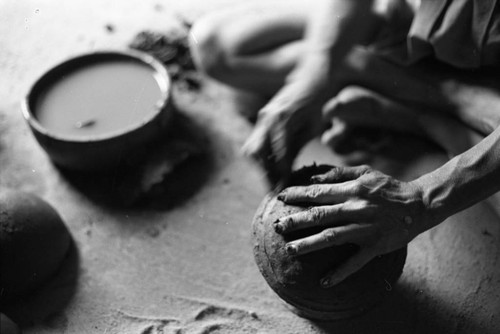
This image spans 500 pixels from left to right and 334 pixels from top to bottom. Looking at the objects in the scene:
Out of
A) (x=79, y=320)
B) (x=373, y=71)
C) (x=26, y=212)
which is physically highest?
(x=373, y=71)

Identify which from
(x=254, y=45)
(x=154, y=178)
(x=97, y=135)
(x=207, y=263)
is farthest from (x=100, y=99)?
(x=207, y=263)

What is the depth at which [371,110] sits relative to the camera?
2.38m

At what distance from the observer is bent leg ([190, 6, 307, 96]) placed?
95.3 inches

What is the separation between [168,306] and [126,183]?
580 millimetres

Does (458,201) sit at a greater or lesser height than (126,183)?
greater

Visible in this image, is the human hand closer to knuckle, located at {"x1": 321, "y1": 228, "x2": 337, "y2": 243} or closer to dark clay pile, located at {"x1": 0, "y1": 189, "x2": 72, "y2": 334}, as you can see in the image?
knuckle, located at {"x1": 321, "y1": 228, "x2": 337, "y2": 243}

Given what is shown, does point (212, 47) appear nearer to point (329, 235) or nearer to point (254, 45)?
point (254, 45)

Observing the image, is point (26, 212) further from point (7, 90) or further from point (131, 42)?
point (131, 42)

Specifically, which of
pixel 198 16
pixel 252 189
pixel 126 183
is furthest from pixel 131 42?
pixel 252 189

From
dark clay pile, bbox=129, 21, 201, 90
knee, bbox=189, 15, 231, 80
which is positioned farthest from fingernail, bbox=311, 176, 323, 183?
dark clay pile, bbox=129, 21, 201, 90

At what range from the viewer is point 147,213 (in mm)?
2264

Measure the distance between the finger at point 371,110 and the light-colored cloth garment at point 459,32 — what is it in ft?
1.01

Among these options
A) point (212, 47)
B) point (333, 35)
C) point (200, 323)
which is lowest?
point (200, 323)

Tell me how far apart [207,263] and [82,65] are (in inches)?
41.5
